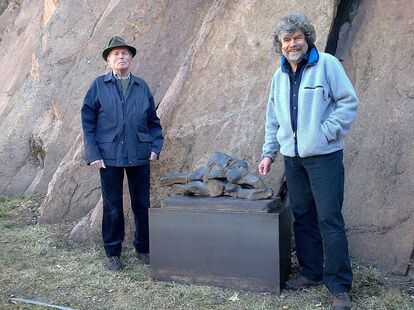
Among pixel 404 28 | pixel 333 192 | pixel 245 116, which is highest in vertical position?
pixel 404 28

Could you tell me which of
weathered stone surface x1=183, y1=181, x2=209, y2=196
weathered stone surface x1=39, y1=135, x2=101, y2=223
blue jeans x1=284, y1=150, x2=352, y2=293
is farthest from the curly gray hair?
weathered stone surface x1=39, y1=135, x2=101, y2=223

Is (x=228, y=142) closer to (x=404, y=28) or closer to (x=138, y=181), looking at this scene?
(x=138, y=181)

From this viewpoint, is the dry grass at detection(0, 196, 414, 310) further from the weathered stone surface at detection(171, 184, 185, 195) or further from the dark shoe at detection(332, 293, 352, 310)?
the weathered stone surface at detection(171, 184, 185, 195)

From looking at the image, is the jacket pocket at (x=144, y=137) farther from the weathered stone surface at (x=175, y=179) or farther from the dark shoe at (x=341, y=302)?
the dark shoe at (x=341, y=302)

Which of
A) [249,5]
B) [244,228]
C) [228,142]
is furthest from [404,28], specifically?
[244,228]

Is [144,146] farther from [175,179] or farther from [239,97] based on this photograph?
[239,97]

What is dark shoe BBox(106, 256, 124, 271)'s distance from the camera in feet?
17.6

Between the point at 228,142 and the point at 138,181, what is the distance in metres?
1.13

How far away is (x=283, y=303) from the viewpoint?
14.7 ft

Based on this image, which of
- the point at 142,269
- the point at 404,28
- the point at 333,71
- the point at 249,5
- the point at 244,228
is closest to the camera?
the point at 333,71

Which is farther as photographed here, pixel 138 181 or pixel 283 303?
pixel 138 181

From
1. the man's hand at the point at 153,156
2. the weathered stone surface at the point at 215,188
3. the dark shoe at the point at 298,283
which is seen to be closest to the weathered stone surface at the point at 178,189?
the weathered stone surface at the point at 215,188

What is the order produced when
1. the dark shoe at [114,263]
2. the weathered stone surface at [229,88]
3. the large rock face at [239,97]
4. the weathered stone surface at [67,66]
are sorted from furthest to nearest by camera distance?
the weathered stone surface at [67,66] < the weathered stone surface at [229,88] < the large rock face at [239,97] < the dark shoe at [114,263]

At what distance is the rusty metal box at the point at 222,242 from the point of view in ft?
15.1
